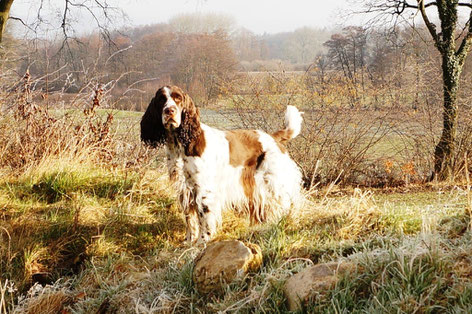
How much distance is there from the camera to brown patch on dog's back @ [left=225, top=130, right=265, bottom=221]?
4.42 m

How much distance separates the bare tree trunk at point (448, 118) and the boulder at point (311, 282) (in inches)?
267

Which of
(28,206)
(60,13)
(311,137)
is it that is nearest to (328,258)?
(28,206)

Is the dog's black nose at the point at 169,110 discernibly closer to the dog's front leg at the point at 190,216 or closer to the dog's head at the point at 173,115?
the dog's head at the point at 173,115

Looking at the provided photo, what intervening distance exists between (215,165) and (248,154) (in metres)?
0.49

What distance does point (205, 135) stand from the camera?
407cm

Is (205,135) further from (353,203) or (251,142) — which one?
(353,203)

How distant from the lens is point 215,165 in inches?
163

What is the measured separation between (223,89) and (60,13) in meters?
3.58

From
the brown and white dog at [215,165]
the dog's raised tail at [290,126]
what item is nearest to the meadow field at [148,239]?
the brown and white dog at [215,165]

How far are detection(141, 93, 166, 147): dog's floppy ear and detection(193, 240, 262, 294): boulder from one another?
157 cm

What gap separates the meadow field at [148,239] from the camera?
2238 mm

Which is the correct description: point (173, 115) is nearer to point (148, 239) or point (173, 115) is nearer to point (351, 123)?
point (148, 239)

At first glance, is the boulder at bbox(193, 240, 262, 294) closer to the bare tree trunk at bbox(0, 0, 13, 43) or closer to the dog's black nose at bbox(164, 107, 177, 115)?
the dog's black nose at bbox(164, 107, 177, 115)

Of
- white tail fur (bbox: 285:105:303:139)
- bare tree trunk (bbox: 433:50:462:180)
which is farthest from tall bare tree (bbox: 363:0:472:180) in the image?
white tail fur (bbox: 285:105:303:139)
